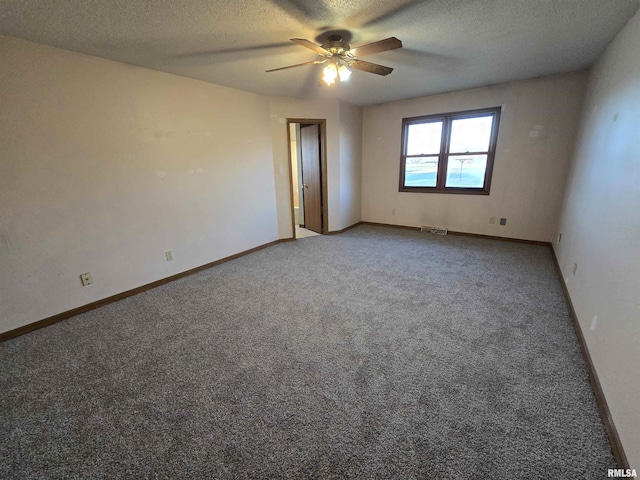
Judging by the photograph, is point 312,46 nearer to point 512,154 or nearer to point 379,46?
point 379,46

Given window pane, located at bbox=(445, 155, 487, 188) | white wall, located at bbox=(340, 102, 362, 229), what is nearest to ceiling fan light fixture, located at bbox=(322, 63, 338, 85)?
white wall, located at bbox=(340, 102, 362, 229)

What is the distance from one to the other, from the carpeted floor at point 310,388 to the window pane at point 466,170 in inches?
84.9

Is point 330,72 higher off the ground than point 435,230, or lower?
higher

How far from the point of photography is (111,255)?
9.07ft

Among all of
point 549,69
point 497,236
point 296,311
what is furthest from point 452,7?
point 497,236

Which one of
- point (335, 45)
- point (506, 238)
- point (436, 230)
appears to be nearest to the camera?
point (335, 45)

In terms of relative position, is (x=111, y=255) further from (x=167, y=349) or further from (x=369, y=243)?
(x=369, y=243)

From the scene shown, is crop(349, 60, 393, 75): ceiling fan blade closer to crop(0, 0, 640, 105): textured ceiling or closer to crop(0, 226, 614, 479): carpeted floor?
crop(0, 0, 640, 105): textured ceiling

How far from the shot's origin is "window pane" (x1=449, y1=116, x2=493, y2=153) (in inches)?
168

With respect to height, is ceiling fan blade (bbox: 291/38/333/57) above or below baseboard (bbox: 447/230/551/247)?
above

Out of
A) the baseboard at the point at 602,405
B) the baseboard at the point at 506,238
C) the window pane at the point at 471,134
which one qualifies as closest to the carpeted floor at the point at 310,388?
the baseboard at the point at 602,405

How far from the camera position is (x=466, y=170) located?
4.55 metres

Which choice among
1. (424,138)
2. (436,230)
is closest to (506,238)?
(436,230)

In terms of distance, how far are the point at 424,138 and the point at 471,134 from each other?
766 mm
